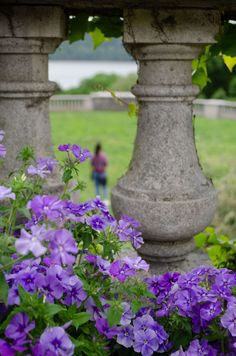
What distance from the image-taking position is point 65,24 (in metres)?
1.90

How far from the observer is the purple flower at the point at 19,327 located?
3.47 ft

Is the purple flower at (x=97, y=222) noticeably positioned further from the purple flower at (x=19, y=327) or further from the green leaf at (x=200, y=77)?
the green leaf at (x=200, y=77)

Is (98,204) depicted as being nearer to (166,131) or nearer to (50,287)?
(50,287)

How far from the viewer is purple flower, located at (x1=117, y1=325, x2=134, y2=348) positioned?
1.30 meters

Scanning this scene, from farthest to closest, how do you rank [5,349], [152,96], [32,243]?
[152,96] < [5,349] < [32,243]

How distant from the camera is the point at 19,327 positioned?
3.51 feet

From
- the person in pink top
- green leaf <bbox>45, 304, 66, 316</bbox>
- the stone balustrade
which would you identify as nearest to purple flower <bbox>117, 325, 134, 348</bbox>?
green leaf <bbox>45, 304, 66, 316</bbox>

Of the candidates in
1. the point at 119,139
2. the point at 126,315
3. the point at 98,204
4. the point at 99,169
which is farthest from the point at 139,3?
the point at 119,139

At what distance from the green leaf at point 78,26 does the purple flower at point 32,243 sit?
46.8 inches

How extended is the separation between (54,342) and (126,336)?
31cm

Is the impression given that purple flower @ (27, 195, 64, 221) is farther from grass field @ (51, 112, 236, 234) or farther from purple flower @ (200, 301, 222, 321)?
grass field @ (51, 112, 236, 234)

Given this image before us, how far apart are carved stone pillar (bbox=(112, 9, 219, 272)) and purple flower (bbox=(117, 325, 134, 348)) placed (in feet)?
1.60

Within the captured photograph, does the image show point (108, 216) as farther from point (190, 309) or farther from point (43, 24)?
point (43, 24)

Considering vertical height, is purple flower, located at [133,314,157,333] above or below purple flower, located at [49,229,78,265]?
below
